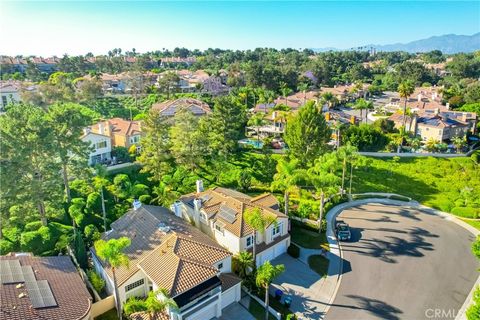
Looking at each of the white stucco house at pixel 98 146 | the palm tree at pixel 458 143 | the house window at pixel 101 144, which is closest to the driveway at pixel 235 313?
the white stucco house at pixel 98 146

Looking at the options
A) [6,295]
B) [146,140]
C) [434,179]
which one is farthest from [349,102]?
[6,295]

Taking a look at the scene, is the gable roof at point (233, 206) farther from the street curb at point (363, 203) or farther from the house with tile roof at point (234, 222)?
the street curb at point (363, 203)

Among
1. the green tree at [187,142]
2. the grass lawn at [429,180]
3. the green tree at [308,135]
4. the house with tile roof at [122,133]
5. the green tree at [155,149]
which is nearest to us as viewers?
the grass lawn at [429,180]

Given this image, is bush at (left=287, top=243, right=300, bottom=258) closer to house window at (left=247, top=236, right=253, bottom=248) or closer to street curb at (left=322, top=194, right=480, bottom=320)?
street curb at (left=322, top=194, right=480, bottom=320)

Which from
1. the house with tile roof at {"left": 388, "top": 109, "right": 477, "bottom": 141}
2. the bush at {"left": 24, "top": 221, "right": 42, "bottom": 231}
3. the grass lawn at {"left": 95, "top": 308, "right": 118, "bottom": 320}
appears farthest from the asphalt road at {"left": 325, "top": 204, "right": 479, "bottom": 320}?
the bush at {"left": 24, "top": 221, "right": 42, "bottom": 231}

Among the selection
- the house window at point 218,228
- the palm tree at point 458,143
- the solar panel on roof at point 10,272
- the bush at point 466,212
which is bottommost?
the bush at point 466,212

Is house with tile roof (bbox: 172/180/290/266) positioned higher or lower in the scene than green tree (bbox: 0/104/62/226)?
lower

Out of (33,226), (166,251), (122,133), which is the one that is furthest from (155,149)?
(166,251)
